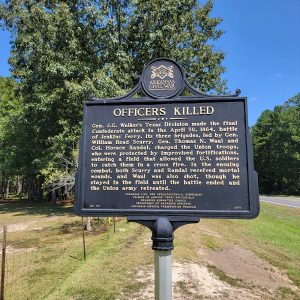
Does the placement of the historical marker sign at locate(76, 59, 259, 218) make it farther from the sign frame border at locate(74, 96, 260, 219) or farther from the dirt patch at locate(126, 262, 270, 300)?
the dirt patch at locate(126, 262, 270, 300)

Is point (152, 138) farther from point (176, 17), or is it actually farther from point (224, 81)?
point (224, 81)

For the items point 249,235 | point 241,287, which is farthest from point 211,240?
point 241,287

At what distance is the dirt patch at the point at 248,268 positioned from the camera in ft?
26.9

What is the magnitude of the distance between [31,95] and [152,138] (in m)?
19.0

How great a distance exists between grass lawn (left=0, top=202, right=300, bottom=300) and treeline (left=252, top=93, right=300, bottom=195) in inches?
1693

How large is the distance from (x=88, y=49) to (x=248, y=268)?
607 inches

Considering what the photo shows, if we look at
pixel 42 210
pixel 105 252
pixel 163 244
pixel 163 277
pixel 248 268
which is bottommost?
pixel 248 268

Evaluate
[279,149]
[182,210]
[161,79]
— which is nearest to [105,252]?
[182,210]

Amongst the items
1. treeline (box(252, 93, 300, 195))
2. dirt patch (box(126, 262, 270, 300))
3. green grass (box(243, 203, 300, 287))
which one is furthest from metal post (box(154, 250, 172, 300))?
treeline (box(252, 93, 300, 195))

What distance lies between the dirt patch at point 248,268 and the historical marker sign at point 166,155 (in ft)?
14.2

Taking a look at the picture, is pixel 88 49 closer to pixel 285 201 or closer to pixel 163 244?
pixel 163 244

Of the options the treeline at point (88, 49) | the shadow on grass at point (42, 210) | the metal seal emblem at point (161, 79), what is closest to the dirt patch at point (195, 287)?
the metal seal emblem at point (161, 79)

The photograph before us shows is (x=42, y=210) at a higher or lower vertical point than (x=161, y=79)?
lower

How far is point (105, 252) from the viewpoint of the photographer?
10398 mm
